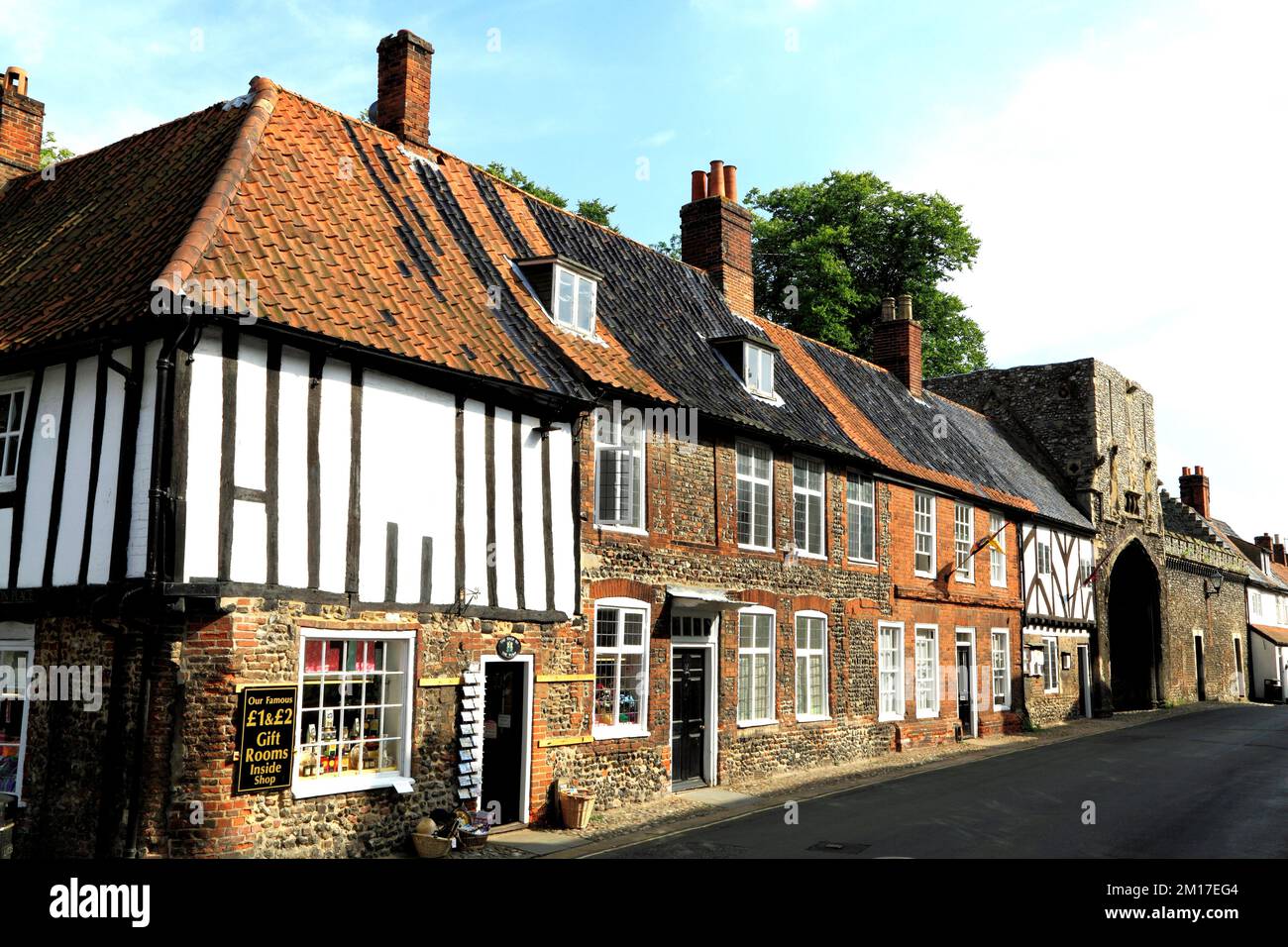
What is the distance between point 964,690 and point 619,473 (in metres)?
14.0

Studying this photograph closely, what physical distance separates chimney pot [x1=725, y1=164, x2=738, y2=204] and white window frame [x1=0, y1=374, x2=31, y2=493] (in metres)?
15.6

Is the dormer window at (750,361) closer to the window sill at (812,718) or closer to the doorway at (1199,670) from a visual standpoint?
the window sill at (812,718)

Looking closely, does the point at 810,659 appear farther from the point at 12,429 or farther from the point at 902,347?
the point at 12,429

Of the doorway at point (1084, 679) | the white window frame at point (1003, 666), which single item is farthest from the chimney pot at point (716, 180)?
the doorway at point (1084, 679)

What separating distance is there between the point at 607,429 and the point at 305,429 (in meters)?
5.21

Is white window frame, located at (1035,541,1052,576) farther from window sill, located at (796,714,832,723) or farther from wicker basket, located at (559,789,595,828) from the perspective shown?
wicker basket, located at (559,789,595,828)

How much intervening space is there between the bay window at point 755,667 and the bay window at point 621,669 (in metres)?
2.70

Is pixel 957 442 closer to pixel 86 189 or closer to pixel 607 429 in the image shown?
pixel 607 429

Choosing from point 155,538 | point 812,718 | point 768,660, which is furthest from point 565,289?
point 812,718

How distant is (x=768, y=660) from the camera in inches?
771

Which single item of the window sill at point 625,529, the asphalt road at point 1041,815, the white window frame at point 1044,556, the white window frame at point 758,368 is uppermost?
the white window frame at point 758,368

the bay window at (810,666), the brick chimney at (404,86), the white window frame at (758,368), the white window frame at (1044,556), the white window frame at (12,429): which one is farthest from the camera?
the white window frame at (1044,556)

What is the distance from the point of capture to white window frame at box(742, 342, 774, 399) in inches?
806

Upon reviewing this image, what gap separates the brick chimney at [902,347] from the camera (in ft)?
101
